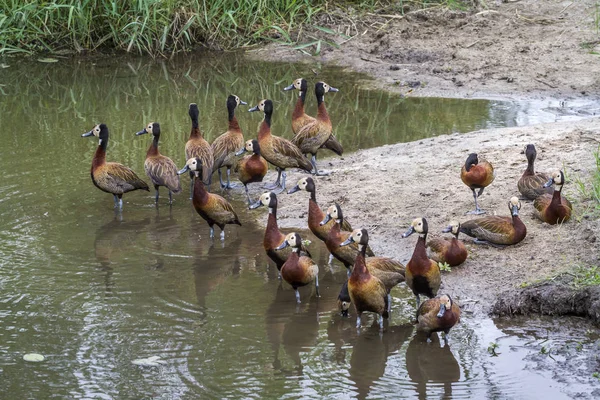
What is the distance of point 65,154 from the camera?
1250cm

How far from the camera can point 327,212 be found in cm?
888

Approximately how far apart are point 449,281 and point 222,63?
9.59m

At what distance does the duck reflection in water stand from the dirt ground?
705 mm

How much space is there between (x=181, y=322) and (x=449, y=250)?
2479mm

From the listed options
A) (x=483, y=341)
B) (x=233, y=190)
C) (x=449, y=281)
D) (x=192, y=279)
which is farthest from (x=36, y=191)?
(x=483, y=341)

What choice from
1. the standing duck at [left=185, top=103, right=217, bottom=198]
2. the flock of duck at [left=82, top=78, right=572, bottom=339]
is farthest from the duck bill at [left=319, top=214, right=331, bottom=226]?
the standing duck at [left=185, top=103, right=217, bottom=198]

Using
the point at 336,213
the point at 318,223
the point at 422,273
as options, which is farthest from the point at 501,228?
the point at 318,223

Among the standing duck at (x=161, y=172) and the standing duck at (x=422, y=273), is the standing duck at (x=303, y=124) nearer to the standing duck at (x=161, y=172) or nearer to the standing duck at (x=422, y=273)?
the standing duck at (x=161, y=172)

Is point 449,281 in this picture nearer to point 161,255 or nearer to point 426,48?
point 161,255

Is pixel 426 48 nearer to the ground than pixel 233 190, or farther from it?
farther from it

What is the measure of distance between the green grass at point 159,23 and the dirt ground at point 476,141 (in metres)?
0.40

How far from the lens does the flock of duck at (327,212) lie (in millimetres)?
A: 7805

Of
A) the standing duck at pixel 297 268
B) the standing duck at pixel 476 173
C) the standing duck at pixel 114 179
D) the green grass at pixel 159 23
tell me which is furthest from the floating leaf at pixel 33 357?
the green grass at pixel 159 23

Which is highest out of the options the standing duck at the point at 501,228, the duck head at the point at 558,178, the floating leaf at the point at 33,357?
the duck head at the point at 558,178
